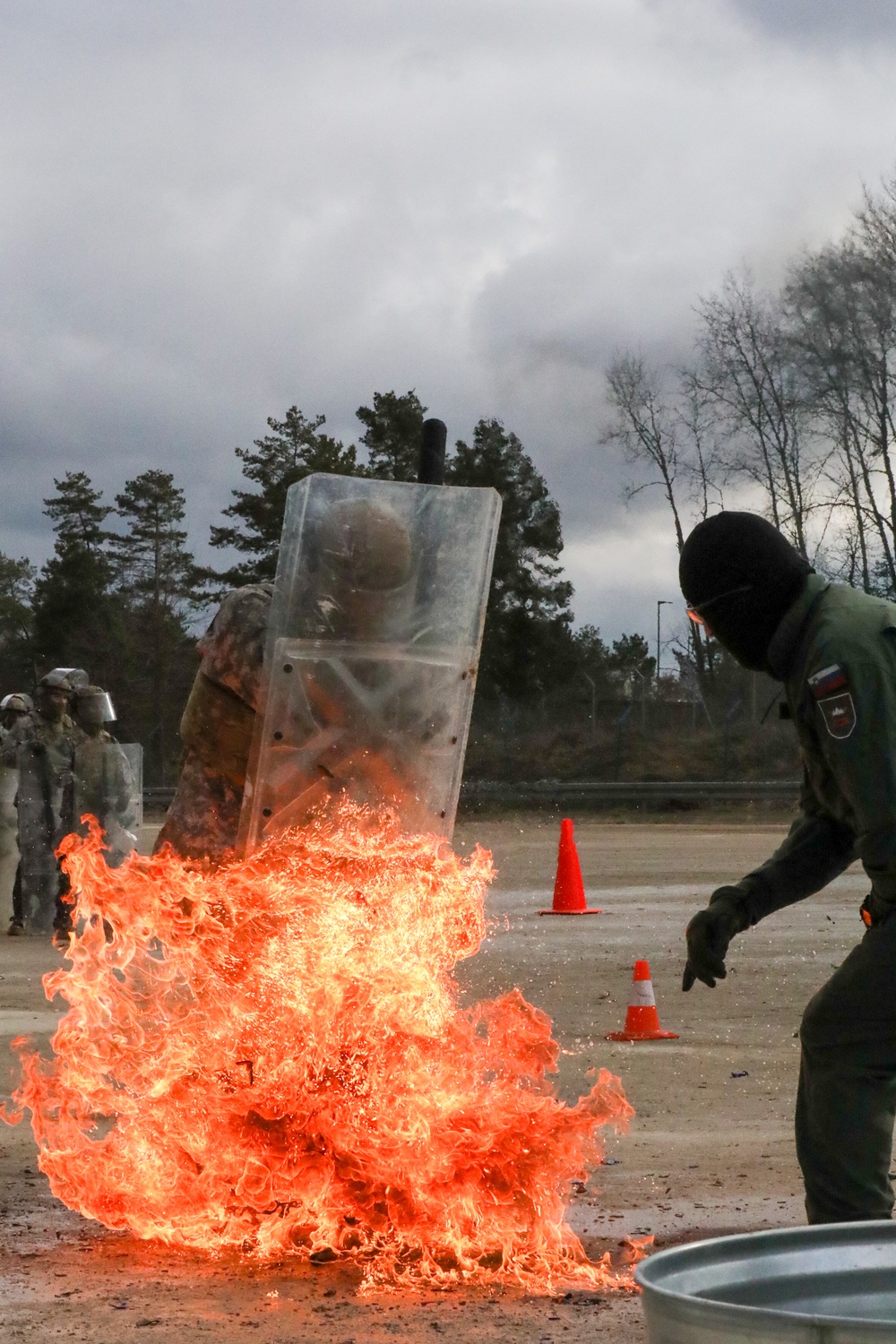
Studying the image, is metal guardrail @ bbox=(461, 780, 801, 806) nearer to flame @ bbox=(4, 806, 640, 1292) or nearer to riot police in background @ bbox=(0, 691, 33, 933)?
riot police in background @ bbox=(0, 691, 33, 933)

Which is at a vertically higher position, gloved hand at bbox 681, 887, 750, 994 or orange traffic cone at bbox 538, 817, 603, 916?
gloved hand at bbox 681, 887, 750, 994

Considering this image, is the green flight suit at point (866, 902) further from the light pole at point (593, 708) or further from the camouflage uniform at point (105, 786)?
the light pole at point (593, 708)

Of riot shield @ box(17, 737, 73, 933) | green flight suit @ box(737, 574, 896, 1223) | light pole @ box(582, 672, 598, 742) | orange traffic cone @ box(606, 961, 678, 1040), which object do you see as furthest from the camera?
light pole @ box(582, 672, 598, 742)

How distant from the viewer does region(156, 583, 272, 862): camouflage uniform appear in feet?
16.9

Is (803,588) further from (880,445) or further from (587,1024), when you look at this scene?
(880,445)

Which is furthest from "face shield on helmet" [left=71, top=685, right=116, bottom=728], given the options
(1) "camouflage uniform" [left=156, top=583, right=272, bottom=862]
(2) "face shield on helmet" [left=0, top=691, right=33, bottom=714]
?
(1) "camouflage uniform" [left=156, top=583, right=272, bottom=862]

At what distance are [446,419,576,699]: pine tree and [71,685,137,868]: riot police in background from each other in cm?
3561

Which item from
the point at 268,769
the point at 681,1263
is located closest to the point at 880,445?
the point at 268,769

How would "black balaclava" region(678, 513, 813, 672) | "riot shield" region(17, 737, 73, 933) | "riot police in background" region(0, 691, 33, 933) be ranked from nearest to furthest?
"black balaclava" region(678, 513, 813, 672) < "riot shield" region(17, 737, 73, 933) < "riot police in background" region(0, 691, 33, 933)

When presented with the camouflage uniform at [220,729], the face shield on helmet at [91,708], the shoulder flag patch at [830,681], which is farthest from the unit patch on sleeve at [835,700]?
the face shield on helmet at [91,708]

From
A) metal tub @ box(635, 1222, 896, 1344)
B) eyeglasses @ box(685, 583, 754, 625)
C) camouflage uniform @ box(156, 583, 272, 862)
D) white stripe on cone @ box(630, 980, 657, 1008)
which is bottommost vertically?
white stripe on cone @ box(630, 980, 657, 1008)

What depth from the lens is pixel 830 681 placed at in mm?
3699

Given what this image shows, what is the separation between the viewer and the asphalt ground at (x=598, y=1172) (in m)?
4.07

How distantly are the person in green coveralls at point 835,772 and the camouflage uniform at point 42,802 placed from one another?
→ 446 inches
